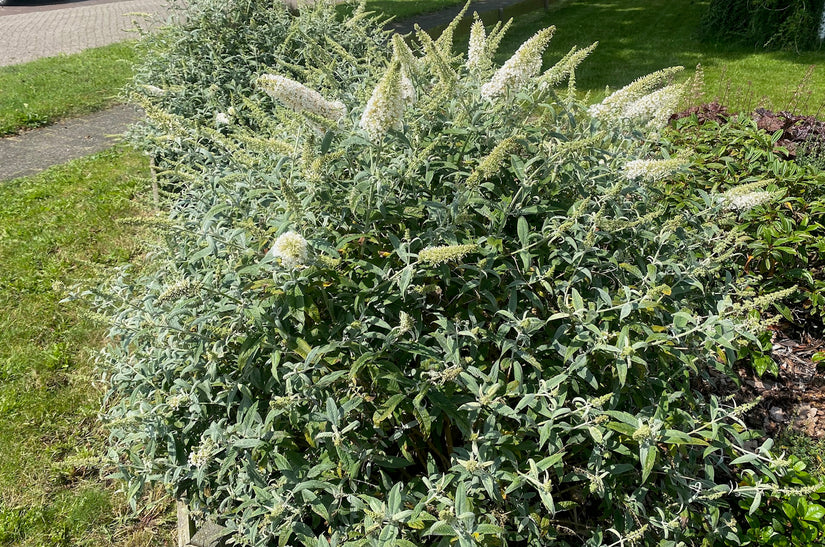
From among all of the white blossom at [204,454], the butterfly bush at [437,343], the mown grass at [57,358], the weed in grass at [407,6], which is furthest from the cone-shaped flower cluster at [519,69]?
the weed in grass at [407,6]

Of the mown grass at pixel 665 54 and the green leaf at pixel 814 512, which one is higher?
the mown grass at pixel 665 54

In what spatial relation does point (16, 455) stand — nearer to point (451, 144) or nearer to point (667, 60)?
point (451, 144)

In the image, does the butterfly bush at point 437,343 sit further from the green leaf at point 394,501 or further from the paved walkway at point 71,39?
the paved walkway at point 71,39

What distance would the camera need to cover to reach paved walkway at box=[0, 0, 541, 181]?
252 inches

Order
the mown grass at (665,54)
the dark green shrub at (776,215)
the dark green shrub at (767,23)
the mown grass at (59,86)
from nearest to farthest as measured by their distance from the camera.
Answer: the dark green shrub at (776,215), the mown grass at (59,86), the mown grass at (665,54), the dark green shrub at (767,23)

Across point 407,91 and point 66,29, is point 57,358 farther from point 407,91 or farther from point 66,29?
point 66,29

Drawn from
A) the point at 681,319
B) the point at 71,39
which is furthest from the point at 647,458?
the point at 71,39

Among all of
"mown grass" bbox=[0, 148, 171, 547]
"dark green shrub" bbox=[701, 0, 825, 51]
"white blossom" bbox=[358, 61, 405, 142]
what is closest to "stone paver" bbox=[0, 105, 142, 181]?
"mown grass" bbox=[0, 148, 171, 547]

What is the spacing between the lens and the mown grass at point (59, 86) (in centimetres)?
721

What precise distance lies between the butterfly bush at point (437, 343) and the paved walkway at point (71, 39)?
4.36 meters

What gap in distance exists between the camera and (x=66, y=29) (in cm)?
1294

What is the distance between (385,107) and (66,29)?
46.7 ft

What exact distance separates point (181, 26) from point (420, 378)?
210 inches

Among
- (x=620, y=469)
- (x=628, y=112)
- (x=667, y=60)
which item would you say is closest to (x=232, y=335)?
(x=620, y=469)
